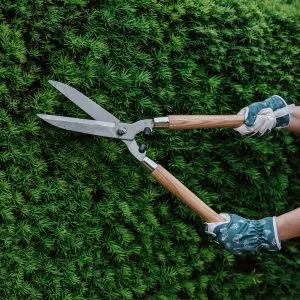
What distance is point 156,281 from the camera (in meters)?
3.54

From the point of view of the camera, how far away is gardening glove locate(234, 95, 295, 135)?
3.06m

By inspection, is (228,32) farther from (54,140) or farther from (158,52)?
(54,140)

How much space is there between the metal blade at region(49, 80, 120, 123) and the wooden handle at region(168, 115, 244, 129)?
0.92 ft

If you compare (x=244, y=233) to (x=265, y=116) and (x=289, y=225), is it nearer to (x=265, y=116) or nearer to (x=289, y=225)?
(x=289, y=225)

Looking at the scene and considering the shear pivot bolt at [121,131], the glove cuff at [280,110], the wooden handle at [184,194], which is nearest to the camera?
the shear pivot bolt at [121,131]

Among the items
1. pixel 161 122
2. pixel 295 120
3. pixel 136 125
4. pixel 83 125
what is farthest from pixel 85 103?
pixel 295 120

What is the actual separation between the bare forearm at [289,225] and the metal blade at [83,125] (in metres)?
0.95

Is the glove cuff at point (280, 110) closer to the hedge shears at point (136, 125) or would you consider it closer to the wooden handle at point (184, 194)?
the hedge shears at point (136, 125)

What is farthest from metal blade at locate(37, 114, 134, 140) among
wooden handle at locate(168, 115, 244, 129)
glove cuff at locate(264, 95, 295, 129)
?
glove cuff at locate(264, 95, 295, 129)

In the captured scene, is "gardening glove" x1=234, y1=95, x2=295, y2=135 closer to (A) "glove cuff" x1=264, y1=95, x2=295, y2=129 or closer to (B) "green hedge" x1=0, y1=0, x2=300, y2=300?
(A) "glove cuff" x1=264, y1=95, x2=295, y2=129

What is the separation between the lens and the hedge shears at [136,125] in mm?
2826

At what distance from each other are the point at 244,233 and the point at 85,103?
1.01 m

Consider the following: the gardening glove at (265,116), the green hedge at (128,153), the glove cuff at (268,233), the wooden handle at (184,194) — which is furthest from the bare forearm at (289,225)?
the green hedge at (128,153)

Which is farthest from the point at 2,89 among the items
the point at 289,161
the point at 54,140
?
the point at 289,161
